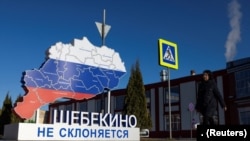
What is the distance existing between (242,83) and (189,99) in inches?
278

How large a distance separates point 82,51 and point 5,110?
763 inches

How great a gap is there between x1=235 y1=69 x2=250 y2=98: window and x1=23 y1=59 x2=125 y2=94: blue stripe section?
22835 millimetres

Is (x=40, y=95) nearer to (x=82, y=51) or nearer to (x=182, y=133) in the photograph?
(x=82, y=51)

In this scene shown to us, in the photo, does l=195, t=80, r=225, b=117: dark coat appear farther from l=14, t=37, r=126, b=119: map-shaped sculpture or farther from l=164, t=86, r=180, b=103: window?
l=164, t=86, r=180, b=103: window

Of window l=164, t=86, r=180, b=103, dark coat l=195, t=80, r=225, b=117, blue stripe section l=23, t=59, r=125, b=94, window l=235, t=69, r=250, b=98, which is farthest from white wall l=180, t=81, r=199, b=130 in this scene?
dark coat l=195, t=80, r=225, b=117

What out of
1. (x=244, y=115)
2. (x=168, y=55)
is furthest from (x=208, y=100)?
(x=244, y=115)

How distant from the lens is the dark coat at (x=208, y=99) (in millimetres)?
10906

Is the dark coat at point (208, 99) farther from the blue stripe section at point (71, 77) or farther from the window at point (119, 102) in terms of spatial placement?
the window at point (119, 102)

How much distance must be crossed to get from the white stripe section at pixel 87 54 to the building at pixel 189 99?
13977 millimetres

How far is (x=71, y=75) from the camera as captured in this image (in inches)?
725

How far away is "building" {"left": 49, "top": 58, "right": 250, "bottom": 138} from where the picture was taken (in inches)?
1560

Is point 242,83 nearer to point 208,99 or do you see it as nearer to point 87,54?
point 87,54

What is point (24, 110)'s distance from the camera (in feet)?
54.6

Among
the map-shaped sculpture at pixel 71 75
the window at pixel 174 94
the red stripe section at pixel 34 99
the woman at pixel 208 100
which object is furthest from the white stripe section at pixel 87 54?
the window at pixel 174 94
